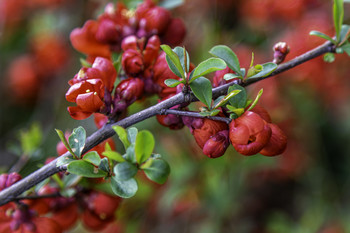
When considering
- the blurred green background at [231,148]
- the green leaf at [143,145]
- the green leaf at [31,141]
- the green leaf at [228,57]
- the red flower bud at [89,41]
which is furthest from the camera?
the blurred green background at [231,148]

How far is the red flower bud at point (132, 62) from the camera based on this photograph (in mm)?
753

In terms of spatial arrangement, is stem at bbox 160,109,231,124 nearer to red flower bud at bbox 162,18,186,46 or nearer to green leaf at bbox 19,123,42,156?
red flower bud at bbox 162,18,186,46

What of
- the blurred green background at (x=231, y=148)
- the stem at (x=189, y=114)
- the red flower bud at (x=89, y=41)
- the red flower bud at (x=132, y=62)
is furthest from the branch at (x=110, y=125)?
the blurred green background at (x=231, y=148)

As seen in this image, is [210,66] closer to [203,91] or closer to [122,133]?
[203,91]

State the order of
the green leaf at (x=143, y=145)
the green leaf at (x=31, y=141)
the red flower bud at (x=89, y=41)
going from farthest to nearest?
the green leaf at (x=31, y=141) < the red flower bud at (x=89, y=41) < the green leaf at (x=143, y=145)

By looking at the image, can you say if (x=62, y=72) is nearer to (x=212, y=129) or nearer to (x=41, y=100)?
(x=41, y=100)

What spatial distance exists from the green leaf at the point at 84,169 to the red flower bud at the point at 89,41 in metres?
0.38

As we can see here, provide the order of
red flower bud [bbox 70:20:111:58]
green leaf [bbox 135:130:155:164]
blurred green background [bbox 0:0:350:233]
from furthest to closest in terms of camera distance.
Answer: blurred green background [bbox 0:0:350:233] → red flower bud [bbox 70:20:111:58] → green leaf [bbox 135:130:155:164]

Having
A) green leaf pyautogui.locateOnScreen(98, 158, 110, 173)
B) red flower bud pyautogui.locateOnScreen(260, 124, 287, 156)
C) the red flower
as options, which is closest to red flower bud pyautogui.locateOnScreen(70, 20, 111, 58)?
the red flower

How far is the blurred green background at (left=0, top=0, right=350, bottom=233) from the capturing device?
52.8 inches

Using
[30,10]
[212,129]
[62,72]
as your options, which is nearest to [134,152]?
[212,129]

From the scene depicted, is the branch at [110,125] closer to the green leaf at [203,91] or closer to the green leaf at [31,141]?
the green leaf at [203,91]

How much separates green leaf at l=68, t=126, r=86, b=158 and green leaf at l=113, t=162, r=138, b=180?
101mm

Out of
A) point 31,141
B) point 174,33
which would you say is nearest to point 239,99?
point 174,33
